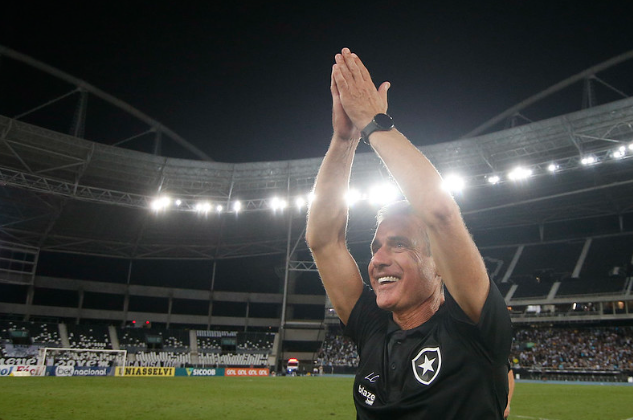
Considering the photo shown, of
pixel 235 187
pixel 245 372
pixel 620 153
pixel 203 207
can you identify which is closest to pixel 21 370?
pixel 203 207

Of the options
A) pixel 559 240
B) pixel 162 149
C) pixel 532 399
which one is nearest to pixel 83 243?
pixel 162 149

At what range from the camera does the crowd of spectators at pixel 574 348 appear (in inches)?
1426

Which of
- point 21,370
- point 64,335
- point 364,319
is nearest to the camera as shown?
point 364,319

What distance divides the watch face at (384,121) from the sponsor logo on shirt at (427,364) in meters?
0.88

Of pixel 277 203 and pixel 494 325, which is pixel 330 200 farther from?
pixel 277 203

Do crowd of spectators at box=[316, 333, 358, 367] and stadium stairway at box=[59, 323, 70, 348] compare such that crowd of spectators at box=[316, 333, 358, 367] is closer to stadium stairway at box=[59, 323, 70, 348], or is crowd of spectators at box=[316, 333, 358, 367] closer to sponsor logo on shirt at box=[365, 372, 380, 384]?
stadium stairway at box=[59, 323, 70, 348]

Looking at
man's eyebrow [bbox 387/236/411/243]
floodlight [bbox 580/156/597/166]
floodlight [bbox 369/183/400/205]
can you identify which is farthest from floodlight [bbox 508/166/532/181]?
man's eyebrow [bbox 387/236/411/243]

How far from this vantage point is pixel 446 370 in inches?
67.4

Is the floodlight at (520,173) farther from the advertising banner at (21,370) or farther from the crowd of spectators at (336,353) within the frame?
the advertising banner at (21,370)

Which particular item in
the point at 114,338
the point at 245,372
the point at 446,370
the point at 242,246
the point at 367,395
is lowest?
the point at 245,372

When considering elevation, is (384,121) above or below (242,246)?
below

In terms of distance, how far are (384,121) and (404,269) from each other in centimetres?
61

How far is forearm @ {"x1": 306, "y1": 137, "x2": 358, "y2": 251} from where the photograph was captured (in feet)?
7.64

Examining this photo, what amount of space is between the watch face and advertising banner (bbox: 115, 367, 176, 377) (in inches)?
1490
